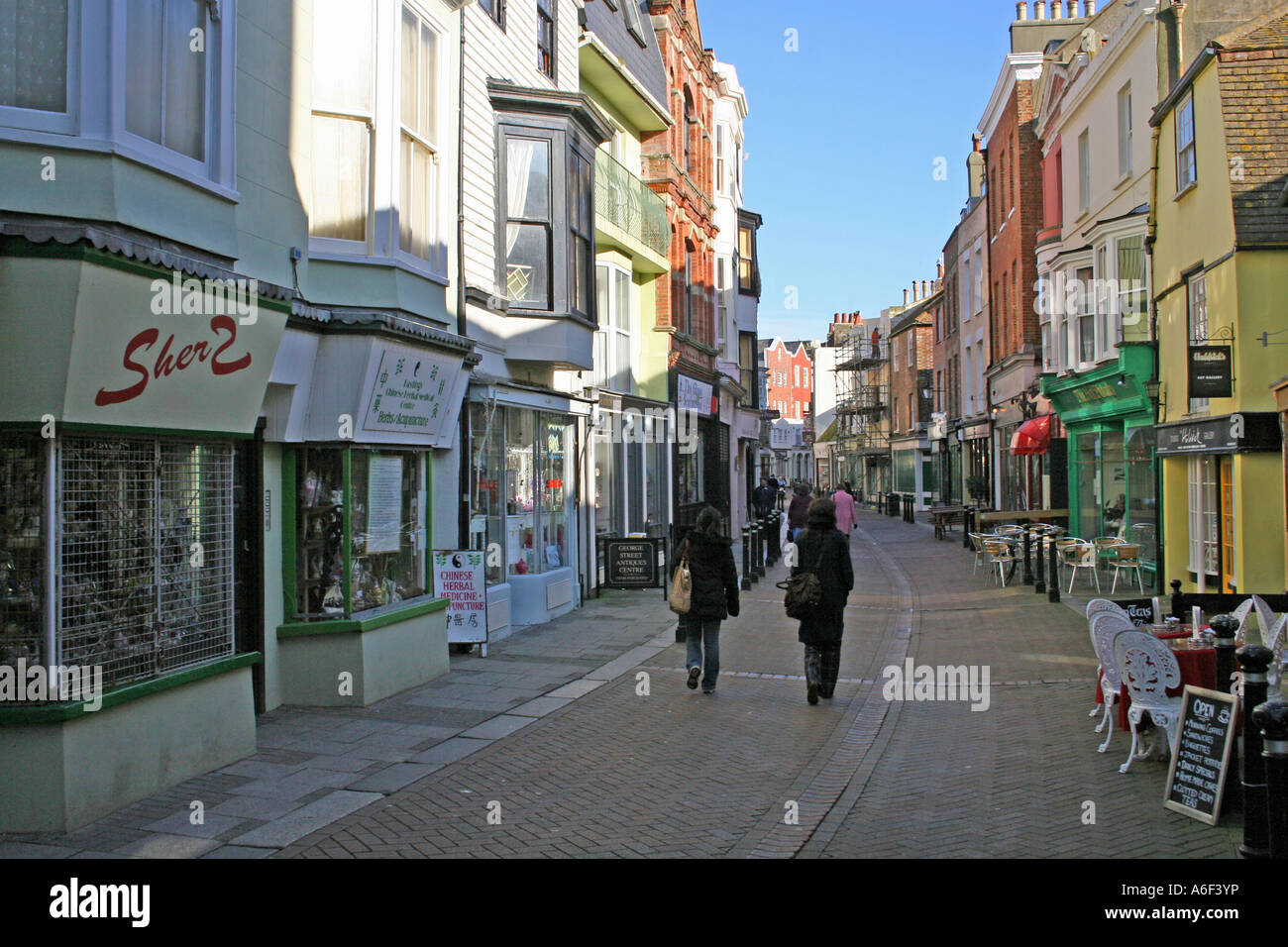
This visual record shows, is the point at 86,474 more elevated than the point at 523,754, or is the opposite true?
the point at 86,474

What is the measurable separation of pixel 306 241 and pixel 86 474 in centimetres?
345

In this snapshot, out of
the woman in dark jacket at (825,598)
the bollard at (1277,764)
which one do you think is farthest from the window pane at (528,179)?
the bollard at (1277,764)

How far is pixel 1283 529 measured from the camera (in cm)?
1238

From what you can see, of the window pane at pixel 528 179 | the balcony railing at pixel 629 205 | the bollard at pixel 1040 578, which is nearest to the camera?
the window pane at pixel 528 179

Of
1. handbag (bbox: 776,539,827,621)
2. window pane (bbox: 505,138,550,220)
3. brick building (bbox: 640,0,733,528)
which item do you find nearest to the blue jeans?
handbag (bbox: 776,539,827,621)

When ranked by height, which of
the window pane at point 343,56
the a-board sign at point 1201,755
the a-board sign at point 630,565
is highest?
the window pane at point 343,56

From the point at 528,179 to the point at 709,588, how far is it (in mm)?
6933

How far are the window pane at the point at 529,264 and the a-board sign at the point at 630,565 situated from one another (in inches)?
165

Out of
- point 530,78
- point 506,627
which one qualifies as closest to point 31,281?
point 506,627

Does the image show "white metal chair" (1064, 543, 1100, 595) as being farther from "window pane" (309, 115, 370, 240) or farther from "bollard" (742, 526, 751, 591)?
"window pane" (309, 115, 370, 240)

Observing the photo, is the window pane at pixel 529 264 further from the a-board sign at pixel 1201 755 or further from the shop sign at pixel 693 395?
the a-board sign at pixel 1201 755

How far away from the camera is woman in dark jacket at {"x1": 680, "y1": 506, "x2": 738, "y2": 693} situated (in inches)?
382

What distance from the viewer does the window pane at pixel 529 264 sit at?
1377cm
